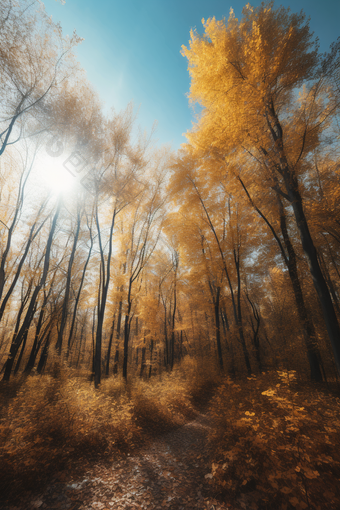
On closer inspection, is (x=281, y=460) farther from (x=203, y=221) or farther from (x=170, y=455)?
(x=203, y=221)

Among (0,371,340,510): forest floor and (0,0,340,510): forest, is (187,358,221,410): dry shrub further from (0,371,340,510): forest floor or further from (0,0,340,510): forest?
(0,371,340,510): forest floor

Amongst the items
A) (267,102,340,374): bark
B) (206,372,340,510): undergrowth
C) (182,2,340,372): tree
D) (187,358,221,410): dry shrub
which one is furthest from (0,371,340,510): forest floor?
(187,358,221,410): dry shrub

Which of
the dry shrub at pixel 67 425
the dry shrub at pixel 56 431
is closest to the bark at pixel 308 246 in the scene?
the dry shrub at pixel 67 425

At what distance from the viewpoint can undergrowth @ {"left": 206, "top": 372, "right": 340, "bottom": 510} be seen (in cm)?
221

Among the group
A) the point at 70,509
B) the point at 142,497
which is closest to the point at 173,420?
the point at 142,497

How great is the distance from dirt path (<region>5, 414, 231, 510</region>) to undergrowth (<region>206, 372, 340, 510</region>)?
35cm

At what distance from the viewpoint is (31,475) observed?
2.94 m

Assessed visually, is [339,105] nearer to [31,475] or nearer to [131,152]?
[131,152]

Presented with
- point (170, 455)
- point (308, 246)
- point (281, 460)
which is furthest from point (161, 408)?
point (308, 246)

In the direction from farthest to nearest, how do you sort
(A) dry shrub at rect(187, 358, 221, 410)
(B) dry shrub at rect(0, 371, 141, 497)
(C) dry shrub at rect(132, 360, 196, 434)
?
(A) dry shrub at rect(187, 358, 221, 410)
(C) dry shrub at rect(132, 360, 196, 434)
(B) dry shrub at rect(0, 371, 141, 497)

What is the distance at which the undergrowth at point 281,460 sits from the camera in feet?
7.26

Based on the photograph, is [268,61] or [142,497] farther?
[268,61]

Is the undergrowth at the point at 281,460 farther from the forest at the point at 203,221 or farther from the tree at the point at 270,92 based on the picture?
the tree at the point at 270,92

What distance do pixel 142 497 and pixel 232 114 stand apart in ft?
28.4
